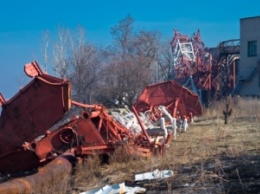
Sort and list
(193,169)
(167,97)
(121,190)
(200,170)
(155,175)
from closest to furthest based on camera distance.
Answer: (121,190), (200,170), (155,175), (193,169), (167,97)

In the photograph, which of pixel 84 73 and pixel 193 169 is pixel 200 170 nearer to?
pixel 193 169

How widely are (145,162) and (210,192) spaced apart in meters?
3.46

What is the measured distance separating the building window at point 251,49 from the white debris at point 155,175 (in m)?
44.0

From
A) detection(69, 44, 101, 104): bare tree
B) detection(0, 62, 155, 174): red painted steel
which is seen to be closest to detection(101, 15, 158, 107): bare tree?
detection(69, 44, 101, 104): bare tree

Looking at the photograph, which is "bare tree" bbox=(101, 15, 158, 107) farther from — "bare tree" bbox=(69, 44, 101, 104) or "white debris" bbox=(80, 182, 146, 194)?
"white debris" bbox=(80, 182, 146, 194)

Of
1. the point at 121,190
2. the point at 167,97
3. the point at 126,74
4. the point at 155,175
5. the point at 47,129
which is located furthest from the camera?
the point at 126,74

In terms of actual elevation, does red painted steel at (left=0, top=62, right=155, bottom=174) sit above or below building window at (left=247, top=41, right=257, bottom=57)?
below

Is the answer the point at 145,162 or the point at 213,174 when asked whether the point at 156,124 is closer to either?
the point at 145,162

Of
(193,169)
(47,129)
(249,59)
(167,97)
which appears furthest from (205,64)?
(193,169)

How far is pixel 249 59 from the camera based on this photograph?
51.0 m

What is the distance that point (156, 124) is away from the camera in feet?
57.6

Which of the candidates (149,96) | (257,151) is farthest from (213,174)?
(149,96)

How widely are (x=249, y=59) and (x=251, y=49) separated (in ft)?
3.42

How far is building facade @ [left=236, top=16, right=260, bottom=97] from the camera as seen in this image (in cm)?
4997
